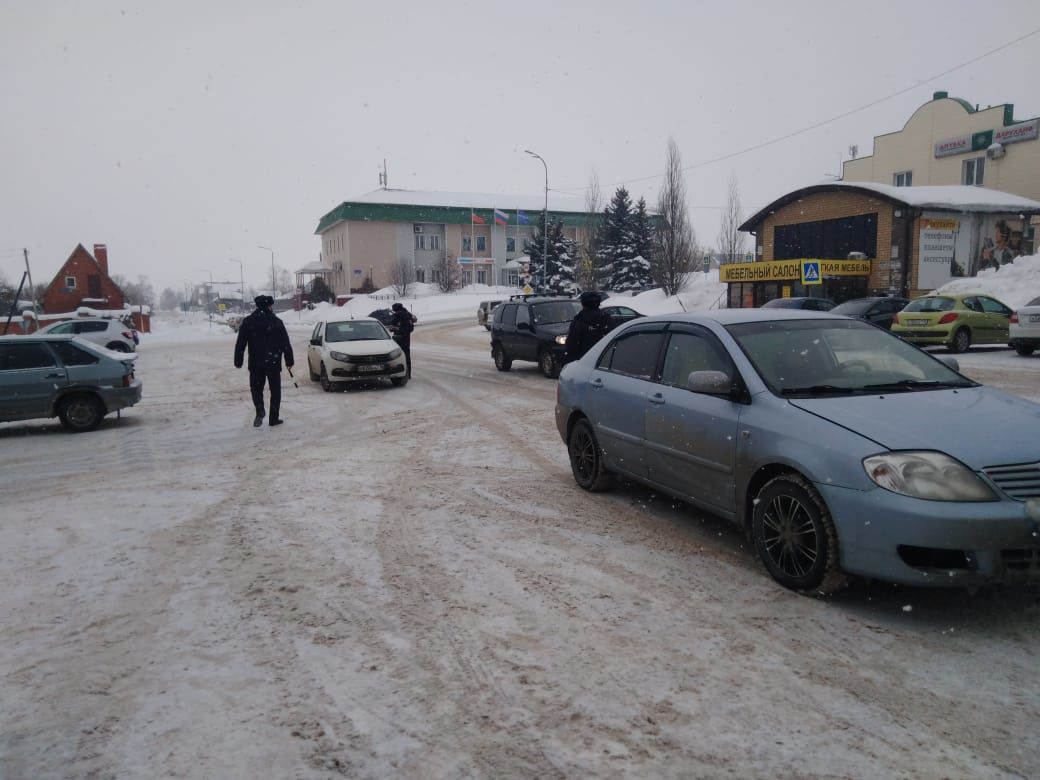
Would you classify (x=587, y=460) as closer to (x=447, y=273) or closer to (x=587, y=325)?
(x=587, y=325)

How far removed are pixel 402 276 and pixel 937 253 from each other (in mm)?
54279

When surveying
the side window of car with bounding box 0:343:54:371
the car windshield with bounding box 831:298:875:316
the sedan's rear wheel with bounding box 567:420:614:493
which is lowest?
the sedan's rear wheel with bounding box 567:420:614:493

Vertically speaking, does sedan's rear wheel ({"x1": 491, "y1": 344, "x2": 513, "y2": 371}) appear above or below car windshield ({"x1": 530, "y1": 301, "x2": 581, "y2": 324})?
below

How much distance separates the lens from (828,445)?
154 inches

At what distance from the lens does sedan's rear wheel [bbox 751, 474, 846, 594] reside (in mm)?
3943

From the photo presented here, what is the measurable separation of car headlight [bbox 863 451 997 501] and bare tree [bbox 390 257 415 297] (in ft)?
229

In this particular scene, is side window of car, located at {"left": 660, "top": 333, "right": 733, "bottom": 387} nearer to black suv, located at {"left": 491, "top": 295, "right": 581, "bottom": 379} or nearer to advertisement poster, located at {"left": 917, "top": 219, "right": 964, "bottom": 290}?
black suv, located at {"left": 491, "top": 295, "right": 581, "bottom": 379}

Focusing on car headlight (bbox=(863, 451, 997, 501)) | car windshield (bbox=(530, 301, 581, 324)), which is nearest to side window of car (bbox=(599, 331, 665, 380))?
car headlight (bbox=(863, 451, 997, 501))

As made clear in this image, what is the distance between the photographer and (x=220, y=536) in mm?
5527

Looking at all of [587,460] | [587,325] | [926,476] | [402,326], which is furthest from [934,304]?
[926,476]

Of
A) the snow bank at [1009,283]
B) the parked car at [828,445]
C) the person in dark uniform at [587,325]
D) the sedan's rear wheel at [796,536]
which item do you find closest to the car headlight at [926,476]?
the parked car at [828,445]

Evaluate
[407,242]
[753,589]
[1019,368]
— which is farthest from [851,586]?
[407,242]

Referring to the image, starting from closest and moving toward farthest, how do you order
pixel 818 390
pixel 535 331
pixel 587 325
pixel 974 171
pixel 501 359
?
pixel 818 390 < pixel 587 325 < pixel 535 331 < pixel 501 359 < pixel 974 171

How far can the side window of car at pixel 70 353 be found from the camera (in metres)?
10.9
